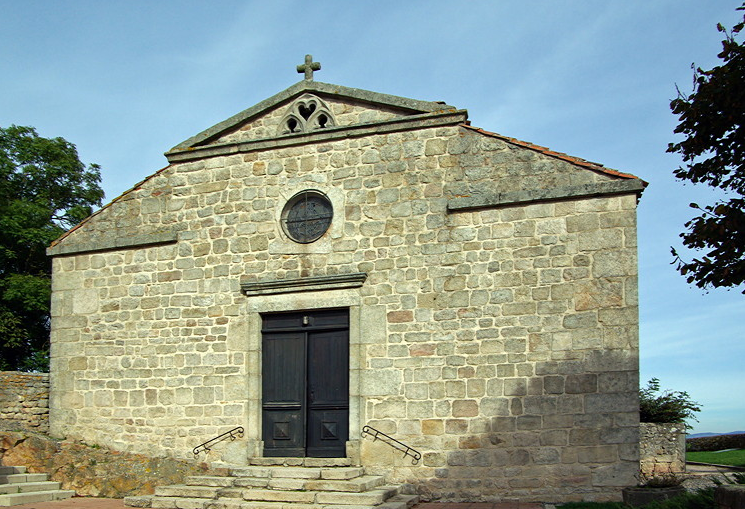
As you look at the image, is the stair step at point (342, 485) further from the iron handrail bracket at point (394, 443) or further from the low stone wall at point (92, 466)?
the low stone wall at point (92, 466)

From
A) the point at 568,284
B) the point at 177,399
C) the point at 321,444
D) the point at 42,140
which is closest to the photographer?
the point at 568,284

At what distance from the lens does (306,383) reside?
429 inches

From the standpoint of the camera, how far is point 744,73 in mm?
8141

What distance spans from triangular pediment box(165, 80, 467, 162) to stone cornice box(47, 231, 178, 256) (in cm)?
137

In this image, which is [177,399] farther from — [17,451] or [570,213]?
[570,213]

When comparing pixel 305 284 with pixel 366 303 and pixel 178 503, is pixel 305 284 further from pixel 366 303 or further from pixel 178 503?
pixel 178 503

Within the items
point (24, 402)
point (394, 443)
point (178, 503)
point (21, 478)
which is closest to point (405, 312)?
point (394, 443)

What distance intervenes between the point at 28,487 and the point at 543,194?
8790mm

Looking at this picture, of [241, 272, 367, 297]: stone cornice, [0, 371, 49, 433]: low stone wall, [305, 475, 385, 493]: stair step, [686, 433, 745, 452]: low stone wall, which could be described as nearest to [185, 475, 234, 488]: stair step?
[305, 475, 385, 493]: stair step

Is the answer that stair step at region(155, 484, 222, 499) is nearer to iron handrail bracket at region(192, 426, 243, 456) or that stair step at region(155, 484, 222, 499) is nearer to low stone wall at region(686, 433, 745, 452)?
iron handrail bracket at region(192, 426, 243, 456)

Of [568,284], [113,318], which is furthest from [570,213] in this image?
[113,318]

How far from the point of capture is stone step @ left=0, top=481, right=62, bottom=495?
10.6m

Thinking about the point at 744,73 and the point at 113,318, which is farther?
the point at 113,318

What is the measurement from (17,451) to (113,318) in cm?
254
